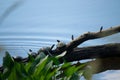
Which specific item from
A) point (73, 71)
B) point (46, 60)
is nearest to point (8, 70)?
point (46, 60)

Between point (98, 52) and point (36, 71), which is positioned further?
point (98, 52)

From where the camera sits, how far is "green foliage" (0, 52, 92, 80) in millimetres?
889

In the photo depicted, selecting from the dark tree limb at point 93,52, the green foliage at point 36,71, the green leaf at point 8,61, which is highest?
the green leaf at point 8,61

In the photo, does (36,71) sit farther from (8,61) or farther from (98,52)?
(98,52)

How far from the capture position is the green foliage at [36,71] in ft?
2.92

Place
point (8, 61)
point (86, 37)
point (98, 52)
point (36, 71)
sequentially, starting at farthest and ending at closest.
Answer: point (86, 37) < point (98, 52) < point (36, 71) < point (8, 61)

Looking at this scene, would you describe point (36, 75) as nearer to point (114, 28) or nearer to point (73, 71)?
point (73, 71)

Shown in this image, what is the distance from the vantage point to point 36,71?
1.09 metres

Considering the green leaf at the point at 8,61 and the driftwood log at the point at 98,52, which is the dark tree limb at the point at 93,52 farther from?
the green leaf at the point at 8,61

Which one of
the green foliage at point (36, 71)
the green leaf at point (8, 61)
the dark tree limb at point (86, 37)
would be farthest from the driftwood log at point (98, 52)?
the green leaf at point (8, 61)

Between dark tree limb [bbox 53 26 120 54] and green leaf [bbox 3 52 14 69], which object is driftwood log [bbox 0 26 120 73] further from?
green leaf [bbox 3 52 14 69]

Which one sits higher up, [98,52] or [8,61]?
[8,61]

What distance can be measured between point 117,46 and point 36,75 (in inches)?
59.8

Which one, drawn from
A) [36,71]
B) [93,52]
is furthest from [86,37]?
[36,71]
